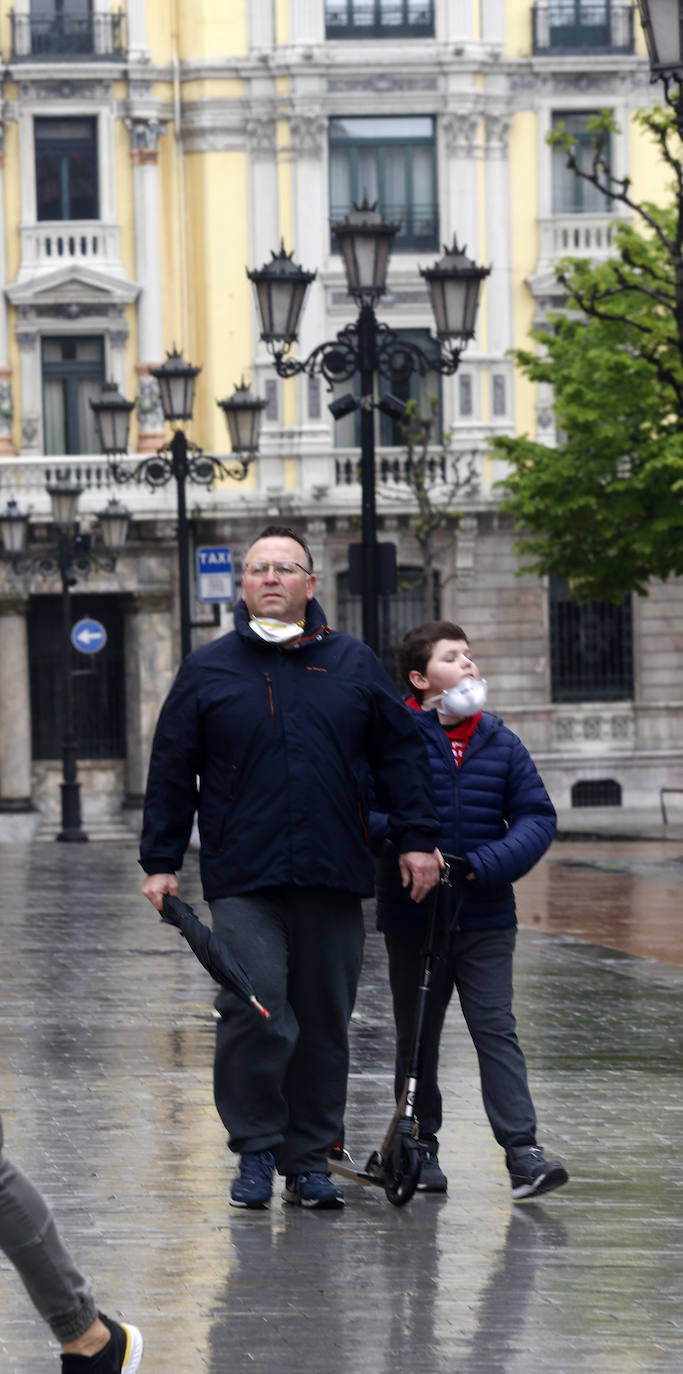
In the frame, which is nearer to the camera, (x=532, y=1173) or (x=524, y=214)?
(x=532, y=1173)

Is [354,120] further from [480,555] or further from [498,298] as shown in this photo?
[480,555]

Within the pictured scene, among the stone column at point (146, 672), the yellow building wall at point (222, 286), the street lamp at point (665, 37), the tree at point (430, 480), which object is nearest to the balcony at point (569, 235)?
the tree at point (430, 480)

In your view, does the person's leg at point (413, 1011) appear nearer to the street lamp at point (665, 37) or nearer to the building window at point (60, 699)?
the street lamp at point (665, 37)

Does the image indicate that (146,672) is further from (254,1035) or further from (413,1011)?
(254,1035)

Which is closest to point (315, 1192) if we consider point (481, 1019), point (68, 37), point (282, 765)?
point (481, 1019)

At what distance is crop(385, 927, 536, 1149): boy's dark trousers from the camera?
283 inches

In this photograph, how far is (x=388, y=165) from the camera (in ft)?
124

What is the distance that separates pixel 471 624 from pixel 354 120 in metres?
7.86

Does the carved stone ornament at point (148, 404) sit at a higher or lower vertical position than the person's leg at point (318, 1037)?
higher

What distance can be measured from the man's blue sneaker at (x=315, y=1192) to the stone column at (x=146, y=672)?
3087cm

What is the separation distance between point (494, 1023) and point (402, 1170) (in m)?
0.56

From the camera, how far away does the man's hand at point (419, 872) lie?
22.5 ft

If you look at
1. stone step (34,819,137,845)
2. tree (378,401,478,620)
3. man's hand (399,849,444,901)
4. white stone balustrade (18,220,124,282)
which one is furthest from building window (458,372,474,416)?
man's hand (399,849,444,901)

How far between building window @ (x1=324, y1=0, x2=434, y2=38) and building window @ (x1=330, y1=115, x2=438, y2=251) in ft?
4.35
